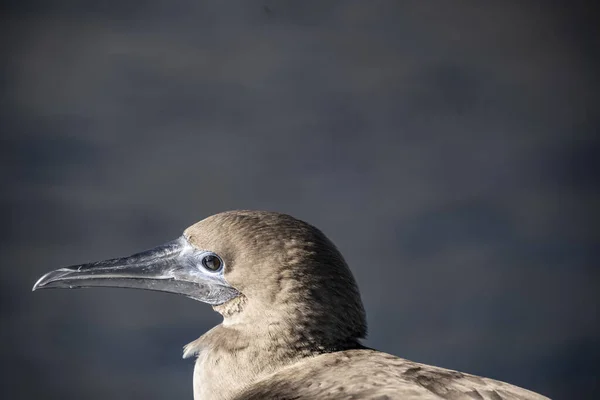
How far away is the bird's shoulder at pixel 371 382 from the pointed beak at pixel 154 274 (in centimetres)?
38

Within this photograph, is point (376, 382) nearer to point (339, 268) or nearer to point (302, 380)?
point (302, 380)

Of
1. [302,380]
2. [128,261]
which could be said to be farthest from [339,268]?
[128,261]

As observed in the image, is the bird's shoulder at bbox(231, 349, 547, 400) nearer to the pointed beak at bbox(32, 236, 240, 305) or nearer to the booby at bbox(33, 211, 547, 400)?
the booby at bbox(33, 211, 547, 400)

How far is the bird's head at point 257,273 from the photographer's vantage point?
263 cm

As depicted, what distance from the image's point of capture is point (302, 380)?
249 cm

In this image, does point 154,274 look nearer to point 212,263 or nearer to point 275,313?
point 212,263

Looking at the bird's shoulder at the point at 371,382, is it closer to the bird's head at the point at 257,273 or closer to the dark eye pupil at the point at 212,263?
the bird's head at the point at 257,273

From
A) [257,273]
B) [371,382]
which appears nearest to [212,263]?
[257,273]

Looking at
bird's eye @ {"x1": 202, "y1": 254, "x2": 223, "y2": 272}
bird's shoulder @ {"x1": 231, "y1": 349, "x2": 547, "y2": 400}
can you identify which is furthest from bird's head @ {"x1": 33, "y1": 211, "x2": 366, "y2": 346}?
bird's shoulder @ {"x1": 231, "y1": 349, "x2": 547, "y2": 400}

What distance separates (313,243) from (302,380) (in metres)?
0.39

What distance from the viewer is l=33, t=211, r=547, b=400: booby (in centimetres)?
248

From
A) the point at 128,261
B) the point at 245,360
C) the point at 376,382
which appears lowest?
the point at 376,382

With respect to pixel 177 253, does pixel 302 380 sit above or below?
below

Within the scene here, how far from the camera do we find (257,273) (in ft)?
8.78
